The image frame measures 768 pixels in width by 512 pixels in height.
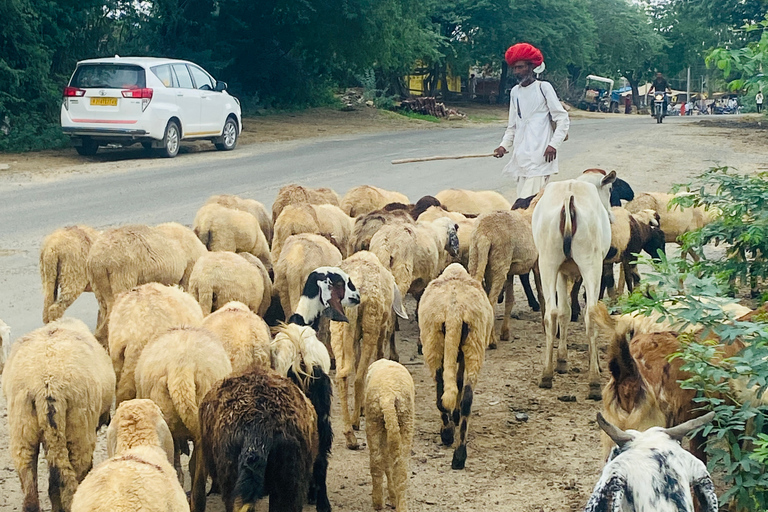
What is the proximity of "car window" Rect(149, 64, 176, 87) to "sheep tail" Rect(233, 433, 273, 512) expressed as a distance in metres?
16.3

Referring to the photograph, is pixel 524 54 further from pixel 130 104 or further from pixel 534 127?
pixel 130 104

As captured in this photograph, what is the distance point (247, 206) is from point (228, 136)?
13.2 metres

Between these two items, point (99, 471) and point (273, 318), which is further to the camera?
point (273, 318)

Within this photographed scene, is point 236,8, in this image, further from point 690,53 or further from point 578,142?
point 690,53

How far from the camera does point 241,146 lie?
77.4 feet

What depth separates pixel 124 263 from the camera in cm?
723

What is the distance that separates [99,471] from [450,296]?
3.10 metres

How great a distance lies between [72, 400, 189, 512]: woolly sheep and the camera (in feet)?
12.8

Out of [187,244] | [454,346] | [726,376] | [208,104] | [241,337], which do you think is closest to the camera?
[726,376]

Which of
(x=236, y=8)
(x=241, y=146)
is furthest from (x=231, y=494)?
(x=236, y=8)

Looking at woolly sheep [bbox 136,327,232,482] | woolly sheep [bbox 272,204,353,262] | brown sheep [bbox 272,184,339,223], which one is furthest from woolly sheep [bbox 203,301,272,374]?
brown sheep [bbox 272,184,339,223]

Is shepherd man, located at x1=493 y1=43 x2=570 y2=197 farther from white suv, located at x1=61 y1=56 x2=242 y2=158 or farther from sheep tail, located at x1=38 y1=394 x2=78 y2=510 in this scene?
white suv, located at x1=61 y1=56 x2=242 y2=158

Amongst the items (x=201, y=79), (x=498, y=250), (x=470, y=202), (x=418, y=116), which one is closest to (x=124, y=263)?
(x=498, y=250)

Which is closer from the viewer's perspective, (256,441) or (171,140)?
(256,441)
